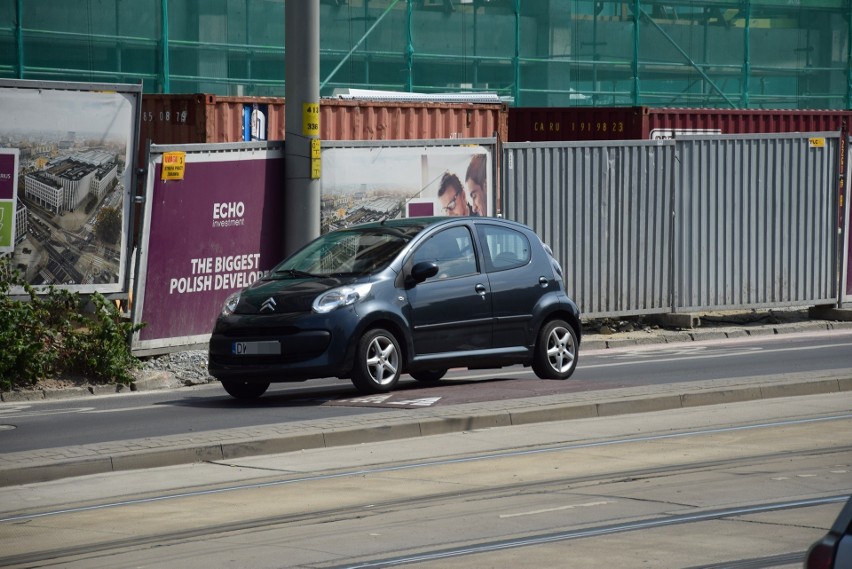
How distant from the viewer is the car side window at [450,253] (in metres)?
13.9

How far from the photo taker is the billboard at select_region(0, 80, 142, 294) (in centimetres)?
1555

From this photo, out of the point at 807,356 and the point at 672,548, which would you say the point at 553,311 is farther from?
the point at 672,548

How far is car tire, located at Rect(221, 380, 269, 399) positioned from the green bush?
1.88 metres

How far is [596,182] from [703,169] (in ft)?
5.97

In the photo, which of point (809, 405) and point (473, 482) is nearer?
point (473, 482)

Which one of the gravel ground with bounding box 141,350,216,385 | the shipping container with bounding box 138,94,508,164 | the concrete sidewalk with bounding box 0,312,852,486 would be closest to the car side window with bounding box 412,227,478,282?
the concrete sidewalk with bounding box 0,312,852,486

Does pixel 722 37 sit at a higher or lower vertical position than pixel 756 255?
higher

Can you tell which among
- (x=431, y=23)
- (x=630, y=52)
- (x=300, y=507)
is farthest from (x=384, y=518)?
(x=630, y=52)

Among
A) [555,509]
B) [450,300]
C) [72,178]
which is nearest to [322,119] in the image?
[72,178]

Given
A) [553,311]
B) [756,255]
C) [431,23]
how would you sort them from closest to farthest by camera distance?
1. [553,311]
2. [756,255]
3. [431,23]

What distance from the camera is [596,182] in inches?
790

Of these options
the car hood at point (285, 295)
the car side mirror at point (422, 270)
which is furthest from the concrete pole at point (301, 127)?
the car side mirror at point (422, 270)

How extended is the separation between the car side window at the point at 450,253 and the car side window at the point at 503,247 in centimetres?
17

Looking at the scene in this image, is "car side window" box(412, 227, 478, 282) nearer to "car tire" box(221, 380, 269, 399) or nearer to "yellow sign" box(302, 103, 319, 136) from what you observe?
"car tire" box(221, 380, 269, 399)
